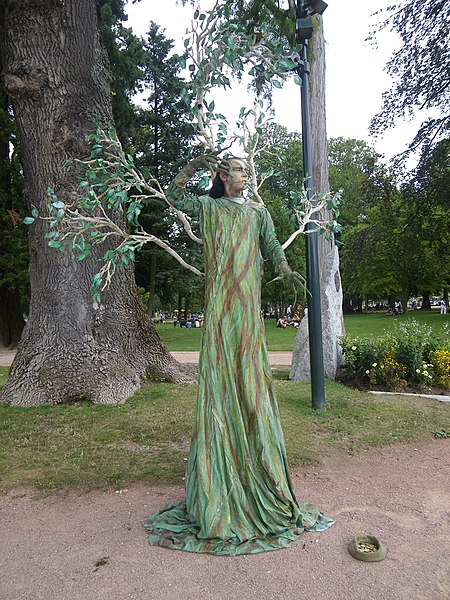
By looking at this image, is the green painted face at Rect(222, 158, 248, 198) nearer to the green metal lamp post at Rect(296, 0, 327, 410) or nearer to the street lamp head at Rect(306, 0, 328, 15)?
the green metal lamp post at Rect(296, 0, 327, 410)

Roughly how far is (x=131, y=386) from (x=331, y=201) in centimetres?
436

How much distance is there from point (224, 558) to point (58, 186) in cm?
584

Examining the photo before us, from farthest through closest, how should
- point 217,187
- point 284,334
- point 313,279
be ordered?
point 284,334 → point 313,279 → point 217,187

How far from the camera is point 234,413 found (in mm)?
3008

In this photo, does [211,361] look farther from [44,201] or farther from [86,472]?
[44,201]

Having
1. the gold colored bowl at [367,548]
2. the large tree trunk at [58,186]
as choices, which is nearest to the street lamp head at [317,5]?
the large tree trunk at [58,186]

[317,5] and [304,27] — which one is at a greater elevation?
[317,5]

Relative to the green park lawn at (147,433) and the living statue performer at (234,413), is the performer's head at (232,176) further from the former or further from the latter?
the green park lawn at (147,433)

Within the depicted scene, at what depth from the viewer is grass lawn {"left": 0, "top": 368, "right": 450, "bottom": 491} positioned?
173 inches

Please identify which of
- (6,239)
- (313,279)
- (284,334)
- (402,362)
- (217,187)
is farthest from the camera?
(284,334)

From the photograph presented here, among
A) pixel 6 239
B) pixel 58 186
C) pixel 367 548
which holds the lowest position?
pixel 367 548

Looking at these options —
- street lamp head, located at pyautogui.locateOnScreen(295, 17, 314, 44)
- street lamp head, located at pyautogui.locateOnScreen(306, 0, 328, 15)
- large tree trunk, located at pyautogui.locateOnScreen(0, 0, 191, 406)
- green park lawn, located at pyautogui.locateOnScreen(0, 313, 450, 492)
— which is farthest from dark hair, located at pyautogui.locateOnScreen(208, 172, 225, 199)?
street lamp head, located at pyautogui.locateOnScreen(306, 0, 328, 15)

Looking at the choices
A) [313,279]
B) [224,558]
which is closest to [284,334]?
[313,279]

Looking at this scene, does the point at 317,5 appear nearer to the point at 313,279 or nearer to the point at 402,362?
the point at 313,279
